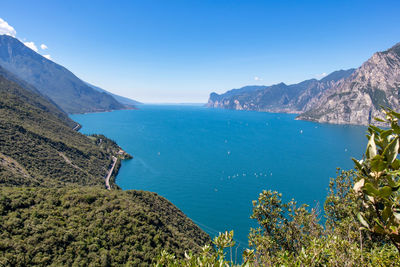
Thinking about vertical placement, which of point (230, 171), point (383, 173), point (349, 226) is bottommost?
point (230, 171)

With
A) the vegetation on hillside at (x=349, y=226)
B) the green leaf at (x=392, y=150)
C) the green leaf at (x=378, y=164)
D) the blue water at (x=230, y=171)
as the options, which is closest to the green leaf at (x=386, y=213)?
the vegetation on hillside at (x=349, y=226)

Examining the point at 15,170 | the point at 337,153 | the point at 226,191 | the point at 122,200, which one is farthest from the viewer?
the point at 337,153

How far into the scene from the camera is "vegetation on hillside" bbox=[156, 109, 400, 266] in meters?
3.43

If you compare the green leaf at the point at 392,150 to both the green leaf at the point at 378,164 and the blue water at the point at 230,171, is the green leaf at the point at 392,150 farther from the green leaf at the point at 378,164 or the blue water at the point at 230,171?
the blue water at the point at 230,171

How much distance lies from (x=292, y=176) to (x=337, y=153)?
184 ft

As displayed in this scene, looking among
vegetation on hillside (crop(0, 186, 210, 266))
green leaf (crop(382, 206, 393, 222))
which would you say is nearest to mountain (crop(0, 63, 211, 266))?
vegetation on hillside (crop(0, 186, 210, 266))

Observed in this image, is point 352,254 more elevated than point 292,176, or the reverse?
point 352,254

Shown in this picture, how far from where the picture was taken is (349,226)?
11.0 meters

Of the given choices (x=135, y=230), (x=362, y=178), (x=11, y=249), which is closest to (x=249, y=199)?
(x=135, y=230)

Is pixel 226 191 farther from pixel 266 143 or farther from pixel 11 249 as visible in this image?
pixel 266 143

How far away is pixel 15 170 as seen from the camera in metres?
70.1

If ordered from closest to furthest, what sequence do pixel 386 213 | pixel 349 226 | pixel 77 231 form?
pixel 386 213
pixel 349 226
pixel 77 231

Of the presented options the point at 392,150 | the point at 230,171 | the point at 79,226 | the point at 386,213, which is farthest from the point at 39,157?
the point at 392,150

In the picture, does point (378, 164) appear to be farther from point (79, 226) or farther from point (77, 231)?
point (79, 226)
